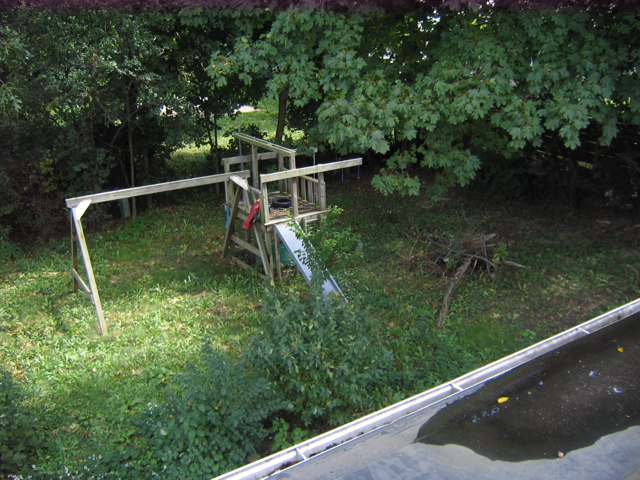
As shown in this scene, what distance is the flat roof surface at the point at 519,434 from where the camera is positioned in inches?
111

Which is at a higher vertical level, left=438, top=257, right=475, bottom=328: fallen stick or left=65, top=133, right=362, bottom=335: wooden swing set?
left=65, top=133, right=362, bottom=335: wooden swing set

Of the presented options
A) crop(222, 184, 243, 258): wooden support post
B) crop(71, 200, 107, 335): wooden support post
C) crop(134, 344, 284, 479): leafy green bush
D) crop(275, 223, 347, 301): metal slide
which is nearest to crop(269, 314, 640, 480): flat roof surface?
crop(134, 344, 284, 479): leafy green bush

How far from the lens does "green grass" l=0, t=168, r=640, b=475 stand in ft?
18.4

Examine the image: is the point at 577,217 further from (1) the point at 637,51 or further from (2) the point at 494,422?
(2) the point at 494,422

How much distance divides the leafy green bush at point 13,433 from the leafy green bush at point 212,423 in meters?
0.99

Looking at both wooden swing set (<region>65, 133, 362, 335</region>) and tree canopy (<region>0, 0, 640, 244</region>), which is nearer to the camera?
wooden swing set (<region>65, 133, 362, 335</region>)

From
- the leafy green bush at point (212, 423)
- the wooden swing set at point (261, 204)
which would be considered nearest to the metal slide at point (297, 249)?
the wooden swing set at point (261, 204)

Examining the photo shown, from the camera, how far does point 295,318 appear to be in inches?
195

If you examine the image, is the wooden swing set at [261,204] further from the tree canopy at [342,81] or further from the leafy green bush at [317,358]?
the leafy green bush at [317,358]

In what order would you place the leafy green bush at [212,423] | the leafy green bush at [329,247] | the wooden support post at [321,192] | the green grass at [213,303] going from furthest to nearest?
1. the wooden support post at [321,192]
2. the leafy green bush at [329,247]
3. the green grass at [213,303]
4. the leafy green bush at [212,423]

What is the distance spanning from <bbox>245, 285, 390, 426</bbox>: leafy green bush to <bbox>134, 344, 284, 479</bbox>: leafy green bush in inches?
8.3

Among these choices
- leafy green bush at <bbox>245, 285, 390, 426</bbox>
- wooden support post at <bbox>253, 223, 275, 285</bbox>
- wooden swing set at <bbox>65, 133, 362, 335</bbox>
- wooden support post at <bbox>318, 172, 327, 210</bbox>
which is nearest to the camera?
leafy green bush at <bbox>245, 285, 390, 426</bbox>

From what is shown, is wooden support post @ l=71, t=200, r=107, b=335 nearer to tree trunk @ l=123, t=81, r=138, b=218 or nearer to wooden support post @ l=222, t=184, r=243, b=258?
wooden support post @ l=222, t=184, r=243, b=258

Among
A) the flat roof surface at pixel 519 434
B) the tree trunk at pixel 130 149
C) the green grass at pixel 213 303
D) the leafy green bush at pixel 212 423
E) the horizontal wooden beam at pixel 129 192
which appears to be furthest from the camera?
the tree trunk at pixel 130 149
